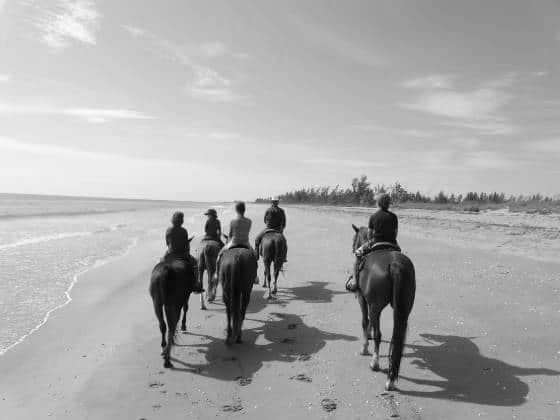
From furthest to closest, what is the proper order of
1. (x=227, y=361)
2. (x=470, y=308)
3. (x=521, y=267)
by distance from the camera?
1. (x=521, y=267)
2. (x=470, y=308)
3. (x=227, y=361)

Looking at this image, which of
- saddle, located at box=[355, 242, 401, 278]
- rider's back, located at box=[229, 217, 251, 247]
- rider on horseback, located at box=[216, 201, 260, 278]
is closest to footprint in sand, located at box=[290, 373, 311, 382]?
saddle, located at box=[355, 242, 401, 278]

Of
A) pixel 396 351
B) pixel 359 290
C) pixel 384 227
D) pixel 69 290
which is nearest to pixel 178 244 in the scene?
pixel 359 290

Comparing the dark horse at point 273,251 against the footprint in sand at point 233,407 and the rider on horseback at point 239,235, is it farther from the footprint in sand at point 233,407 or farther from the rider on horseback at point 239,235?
the footprint in sand at point 233,407

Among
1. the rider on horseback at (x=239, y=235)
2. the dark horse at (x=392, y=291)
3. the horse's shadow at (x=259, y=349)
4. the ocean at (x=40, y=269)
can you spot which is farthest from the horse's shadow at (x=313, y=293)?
the ocean at (x=40, y=269)

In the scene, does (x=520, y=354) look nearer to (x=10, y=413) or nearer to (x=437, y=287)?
(x=437, y=287)

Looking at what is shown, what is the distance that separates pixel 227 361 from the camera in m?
6.52

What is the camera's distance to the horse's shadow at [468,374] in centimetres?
534

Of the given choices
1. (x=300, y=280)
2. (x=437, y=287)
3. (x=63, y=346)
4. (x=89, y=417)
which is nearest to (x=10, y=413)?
(x=89, y=417)

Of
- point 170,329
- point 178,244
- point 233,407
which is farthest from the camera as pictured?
point 178,244

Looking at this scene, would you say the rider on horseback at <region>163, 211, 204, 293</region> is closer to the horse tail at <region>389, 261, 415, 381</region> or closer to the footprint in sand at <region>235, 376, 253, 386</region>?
the footprint in sand at <region>235, 376, 253, 386</region>

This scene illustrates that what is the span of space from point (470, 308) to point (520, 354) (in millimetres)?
2319

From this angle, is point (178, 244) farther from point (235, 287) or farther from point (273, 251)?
point (273, 251)

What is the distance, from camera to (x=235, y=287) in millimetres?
7230

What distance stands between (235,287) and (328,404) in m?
2.83
